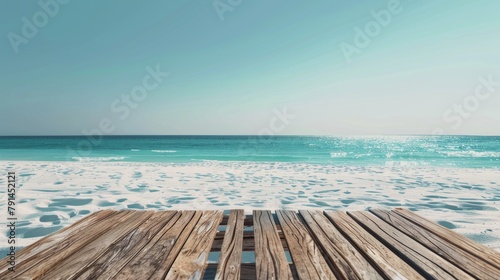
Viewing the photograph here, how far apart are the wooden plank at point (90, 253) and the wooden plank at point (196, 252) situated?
518 mm

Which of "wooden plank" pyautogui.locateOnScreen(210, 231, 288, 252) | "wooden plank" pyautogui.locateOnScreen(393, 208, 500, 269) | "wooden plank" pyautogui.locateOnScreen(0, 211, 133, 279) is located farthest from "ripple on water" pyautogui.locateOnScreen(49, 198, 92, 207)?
"wooden plank" pyautogui.locateOnScreen(393, 208, 500, 269)

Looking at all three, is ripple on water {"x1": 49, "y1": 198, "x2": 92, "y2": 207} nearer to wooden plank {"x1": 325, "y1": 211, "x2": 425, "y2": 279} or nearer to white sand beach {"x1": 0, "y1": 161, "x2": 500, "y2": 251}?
white sand beach {"x1": 0, "y1": 161, "x2": 500, "y2": 251}

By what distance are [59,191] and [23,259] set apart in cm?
595

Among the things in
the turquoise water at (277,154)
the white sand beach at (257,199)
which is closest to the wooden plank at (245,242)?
the white sand beach at (257,199)

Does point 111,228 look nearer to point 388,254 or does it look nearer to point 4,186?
point 388,254

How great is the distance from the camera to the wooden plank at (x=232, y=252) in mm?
1436

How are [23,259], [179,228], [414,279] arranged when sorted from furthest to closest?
[179,228]
[23,259]
[414,279]

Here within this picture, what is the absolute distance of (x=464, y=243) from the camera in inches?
75.9

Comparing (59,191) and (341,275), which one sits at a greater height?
(341,275)

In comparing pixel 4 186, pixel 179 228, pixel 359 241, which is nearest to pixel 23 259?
pixel 179 228

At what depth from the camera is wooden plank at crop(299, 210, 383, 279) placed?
1472 millimetres

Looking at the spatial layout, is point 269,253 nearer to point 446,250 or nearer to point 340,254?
point 340,254

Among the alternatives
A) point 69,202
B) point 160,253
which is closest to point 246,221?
point 160,253

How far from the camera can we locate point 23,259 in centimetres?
161
